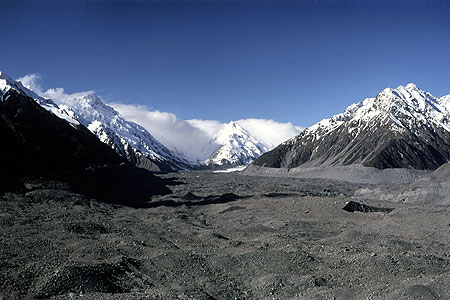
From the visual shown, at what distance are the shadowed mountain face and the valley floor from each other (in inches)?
482

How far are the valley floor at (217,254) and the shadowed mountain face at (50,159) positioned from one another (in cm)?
1225

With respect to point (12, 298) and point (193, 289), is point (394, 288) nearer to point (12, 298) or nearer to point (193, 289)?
point (193, 289)

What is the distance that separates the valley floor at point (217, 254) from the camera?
2669cm

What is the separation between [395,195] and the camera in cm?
9431

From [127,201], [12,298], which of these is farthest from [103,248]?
[127,201]

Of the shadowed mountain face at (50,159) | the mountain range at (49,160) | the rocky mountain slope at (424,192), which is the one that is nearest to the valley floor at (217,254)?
the mountain range at (49,160)

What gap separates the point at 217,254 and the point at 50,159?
7094cm

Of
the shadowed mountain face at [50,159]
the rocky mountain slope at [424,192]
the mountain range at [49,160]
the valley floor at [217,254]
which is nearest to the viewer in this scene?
the valley floor at [217,254]

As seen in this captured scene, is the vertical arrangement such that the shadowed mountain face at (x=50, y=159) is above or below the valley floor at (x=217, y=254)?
above

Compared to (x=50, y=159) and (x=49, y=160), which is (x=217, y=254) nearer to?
(x=49, y=160)

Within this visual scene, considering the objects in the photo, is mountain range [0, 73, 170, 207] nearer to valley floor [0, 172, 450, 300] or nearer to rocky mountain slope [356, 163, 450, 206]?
valley floor [0, 172, 450, 300]

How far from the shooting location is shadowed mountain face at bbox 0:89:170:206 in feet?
253

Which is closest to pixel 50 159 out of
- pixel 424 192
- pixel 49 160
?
pixel 49 160

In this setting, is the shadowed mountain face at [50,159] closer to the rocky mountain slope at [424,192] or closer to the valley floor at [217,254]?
the valley floor at [217,254]
